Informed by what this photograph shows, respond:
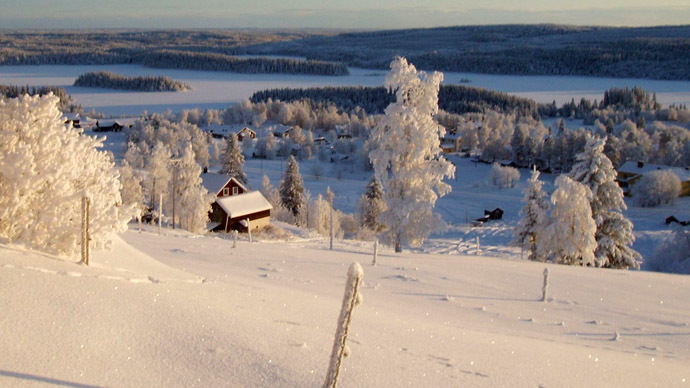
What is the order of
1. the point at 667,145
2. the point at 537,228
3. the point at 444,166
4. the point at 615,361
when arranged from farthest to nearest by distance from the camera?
the point at 667,145 < the point at 537,228 < the point at 444,166 < the point at 615,361

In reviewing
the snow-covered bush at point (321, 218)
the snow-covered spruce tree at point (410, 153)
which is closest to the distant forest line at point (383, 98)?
the snow-covered bush at point (321, 218)

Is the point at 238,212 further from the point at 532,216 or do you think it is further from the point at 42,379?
the point at 42,379

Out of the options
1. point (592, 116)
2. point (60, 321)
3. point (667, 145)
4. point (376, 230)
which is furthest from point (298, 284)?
point (592, 116)

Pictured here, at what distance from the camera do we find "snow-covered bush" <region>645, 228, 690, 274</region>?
30.6 metres

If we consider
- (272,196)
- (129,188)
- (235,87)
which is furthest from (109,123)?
(235,87)

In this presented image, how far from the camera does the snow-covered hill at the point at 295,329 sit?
15.9 feet

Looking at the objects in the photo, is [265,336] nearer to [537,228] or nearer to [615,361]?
[615,361]

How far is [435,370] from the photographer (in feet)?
18.5

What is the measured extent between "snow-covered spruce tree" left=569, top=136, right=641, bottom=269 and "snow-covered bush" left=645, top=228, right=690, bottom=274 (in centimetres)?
746

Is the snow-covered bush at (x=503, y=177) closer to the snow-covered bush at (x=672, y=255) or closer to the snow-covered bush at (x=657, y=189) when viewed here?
the snow-covered bush at (x=657, y=189)

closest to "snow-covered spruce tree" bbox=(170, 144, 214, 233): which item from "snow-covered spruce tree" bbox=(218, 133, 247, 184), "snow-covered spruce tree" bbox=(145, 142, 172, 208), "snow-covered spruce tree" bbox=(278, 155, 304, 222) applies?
"snow-covered spruce tree" bbox=(145, 142, 172, 208)

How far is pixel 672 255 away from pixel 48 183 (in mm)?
30985

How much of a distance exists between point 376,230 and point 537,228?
1728cm

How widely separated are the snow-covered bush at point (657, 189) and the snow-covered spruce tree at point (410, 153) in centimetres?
4266
